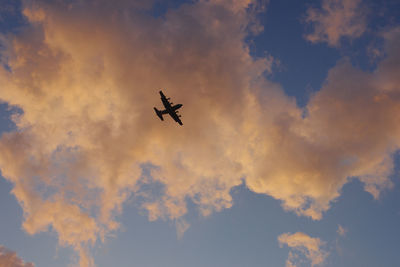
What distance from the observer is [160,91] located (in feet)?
215

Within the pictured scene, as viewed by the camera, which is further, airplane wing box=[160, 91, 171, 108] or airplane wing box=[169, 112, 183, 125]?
airplane wing box=[169, 112, 183, 125]

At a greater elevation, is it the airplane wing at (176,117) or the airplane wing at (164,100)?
the airplane wing at (164,100)

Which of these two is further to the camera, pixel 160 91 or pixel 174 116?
pixel 174 116

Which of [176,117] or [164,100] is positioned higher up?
[164,100]

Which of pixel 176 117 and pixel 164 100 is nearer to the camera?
pixel 164 100

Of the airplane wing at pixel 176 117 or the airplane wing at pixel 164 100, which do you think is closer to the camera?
the airplane wing at pixel 164 100

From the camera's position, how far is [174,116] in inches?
2741

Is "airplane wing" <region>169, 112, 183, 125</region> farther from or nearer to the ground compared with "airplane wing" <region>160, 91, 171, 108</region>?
nearer to the ground

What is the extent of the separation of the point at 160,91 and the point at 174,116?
8.50 m
